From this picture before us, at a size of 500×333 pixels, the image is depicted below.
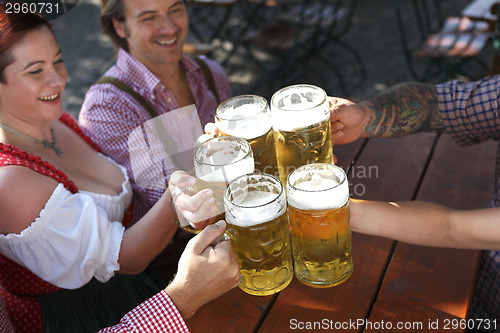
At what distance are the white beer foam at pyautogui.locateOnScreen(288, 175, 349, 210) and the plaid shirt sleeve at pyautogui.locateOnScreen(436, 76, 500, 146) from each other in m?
0.88

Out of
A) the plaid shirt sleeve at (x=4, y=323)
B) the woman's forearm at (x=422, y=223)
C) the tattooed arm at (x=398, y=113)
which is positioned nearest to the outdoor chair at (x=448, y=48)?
the tattooed arm at (x=398, y=113)

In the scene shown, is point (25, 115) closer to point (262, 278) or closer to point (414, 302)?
point (262, 278)

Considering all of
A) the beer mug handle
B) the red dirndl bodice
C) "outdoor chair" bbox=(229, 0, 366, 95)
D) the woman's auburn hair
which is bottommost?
"outdoor chair" bbox=(229, 0, 366, 95)

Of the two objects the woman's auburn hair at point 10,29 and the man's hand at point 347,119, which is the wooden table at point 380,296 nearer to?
the man's hand at point 347,119

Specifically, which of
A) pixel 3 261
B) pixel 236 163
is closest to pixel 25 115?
pixel 3 261

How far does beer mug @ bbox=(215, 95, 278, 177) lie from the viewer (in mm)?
1390

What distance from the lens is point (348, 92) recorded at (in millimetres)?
4562

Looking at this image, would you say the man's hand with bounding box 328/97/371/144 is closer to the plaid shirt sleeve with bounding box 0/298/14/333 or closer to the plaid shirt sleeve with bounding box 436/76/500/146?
the plaid shirt sleeve with bounding box 436/76/500/146

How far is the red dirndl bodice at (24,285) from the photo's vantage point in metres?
1.69

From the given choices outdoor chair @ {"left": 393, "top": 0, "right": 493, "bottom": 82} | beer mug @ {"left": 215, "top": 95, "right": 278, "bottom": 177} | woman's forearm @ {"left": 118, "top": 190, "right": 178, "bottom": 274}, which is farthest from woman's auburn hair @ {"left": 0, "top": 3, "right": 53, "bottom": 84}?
outdoor chair @ {"left": 393, "top": 0, "right": 493, "bottom": 82}

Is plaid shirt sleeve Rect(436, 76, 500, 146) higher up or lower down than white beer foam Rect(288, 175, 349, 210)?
lower down

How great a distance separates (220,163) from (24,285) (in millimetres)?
890

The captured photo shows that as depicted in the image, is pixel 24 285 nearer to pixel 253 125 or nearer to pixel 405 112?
pixel 253 125

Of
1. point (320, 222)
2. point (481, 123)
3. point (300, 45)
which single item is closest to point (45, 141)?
point (320, 222)
